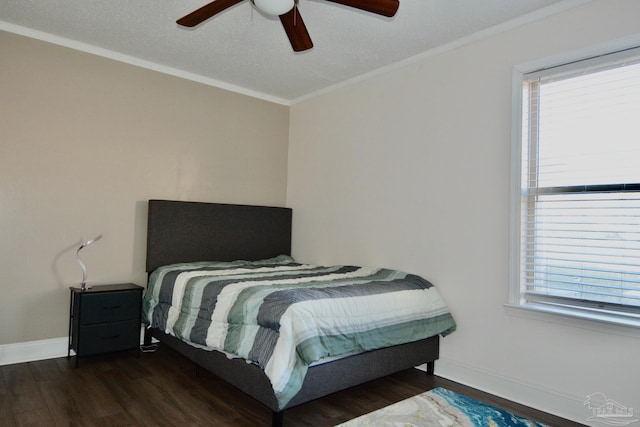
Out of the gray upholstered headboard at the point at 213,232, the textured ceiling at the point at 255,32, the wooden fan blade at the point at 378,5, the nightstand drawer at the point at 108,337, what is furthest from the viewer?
the gray upholstered headboard at the point at 213,232

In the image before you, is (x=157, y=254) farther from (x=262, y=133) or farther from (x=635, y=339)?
(x=635, y=339)

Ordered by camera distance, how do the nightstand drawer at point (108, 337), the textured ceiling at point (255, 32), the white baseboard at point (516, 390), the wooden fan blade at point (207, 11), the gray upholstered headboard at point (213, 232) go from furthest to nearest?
1. the gray upholstered headboard at point (213, 232)
2. the nightstand drawer at point (108, 337)
3. the textured ceiling at point (255, 32)
4. the white baseboard at point (516, 390)
5. the wooden fan blade at point (207, 11)

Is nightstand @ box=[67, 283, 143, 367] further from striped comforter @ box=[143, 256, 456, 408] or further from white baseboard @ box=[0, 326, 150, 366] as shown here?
striped comforter @ box=[143, 256, 456, 408]

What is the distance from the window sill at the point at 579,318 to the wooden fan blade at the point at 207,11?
256 cm

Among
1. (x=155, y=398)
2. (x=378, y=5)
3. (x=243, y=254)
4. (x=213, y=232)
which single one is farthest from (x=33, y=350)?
(x=378, y=5)

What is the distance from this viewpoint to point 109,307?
133 inches

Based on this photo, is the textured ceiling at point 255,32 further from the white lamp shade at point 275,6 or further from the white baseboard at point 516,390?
the white baseboard at point 516,390

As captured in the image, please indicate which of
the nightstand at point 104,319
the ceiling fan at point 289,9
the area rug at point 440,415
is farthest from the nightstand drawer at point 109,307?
the ceiling fan at point 289,9

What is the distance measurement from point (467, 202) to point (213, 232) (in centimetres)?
242

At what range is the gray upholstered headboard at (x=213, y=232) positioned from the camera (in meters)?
3.90

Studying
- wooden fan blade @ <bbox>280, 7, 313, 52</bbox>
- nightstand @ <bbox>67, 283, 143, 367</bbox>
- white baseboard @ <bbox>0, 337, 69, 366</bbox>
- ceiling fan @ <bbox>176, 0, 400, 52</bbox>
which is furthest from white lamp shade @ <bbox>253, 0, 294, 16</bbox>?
white baseboard @ <bbox>0, 337, 69, 366</bbox>

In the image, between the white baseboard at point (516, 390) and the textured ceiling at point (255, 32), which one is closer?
the white baseboard at point (516, 390)

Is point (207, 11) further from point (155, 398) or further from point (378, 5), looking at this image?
point (155, 398)

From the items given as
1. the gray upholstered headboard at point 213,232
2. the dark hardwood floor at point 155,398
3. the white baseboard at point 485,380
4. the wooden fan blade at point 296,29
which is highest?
the wooden fan blade at point 296,29
